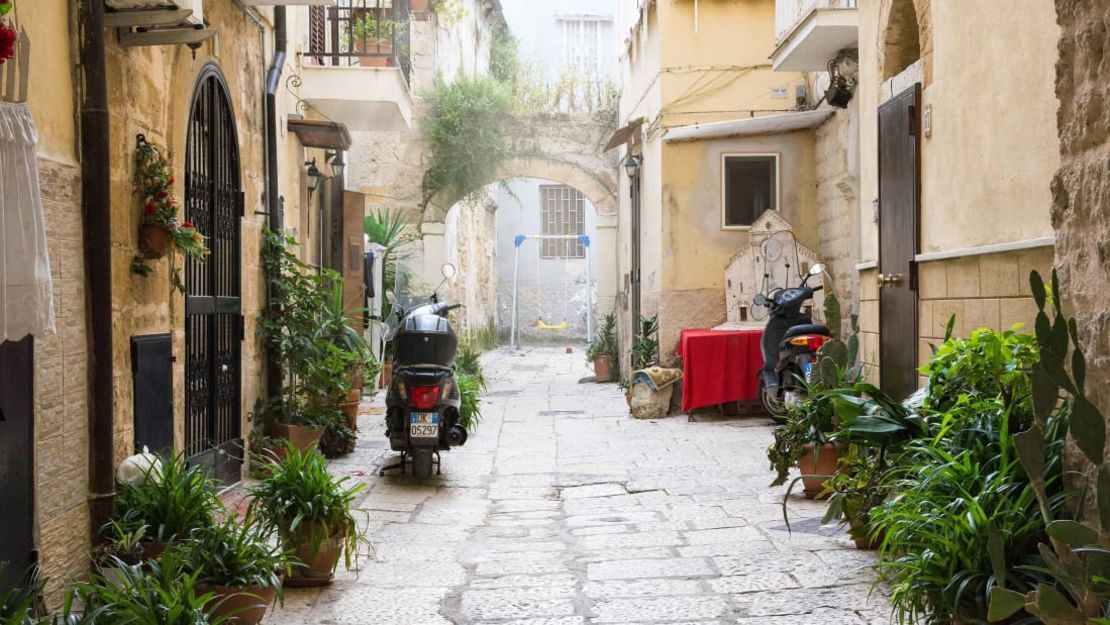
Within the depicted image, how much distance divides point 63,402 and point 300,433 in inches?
155

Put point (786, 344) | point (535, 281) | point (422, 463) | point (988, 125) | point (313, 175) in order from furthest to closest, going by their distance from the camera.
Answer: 1. point (535, 281)
2. point (313, 175)
3. point (786, 344)
4. point (422, 463)
5. point (988, 125)

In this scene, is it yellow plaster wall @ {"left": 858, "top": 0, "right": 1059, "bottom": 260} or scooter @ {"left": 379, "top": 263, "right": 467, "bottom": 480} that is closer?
yellow plaster wall @ {"left": 858, "top": 0, "right": 1059, "bottom": 260}

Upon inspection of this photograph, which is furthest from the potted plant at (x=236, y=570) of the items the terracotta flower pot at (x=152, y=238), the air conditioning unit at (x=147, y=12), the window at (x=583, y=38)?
the window at (x=583, y=38)

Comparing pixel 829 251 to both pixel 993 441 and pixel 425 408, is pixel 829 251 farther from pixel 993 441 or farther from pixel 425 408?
pixel 993 441

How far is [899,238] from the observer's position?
23.0 ft

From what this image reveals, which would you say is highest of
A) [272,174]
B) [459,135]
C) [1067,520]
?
[459,135]

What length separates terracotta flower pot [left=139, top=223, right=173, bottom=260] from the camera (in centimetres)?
557

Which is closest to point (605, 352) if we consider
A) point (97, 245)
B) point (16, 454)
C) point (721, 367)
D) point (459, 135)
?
point (459, 135)

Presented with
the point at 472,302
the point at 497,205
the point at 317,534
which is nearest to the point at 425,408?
the point at 317,534

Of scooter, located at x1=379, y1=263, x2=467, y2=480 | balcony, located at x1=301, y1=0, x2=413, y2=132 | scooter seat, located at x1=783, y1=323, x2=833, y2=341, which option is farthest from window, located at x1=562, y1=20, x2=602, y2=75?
scooter, located at x1=379, y1=263, x2=467, y2=480

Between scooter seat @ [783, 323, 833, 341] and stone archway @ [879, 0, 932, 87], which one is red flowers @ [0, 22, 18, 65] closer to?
stone archway @ [879, 0, 932, 87]

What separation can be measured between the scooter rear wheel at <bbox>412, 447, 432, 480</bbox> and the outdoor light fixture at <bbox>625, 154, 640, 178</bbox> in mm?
8988

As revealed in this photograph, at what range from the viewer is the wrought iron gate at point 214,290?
6816mm

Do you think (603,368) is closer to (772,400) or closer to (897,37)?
(772,400)
